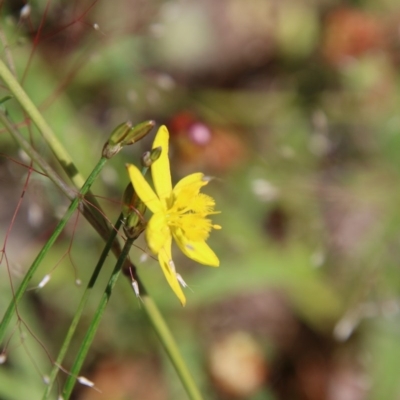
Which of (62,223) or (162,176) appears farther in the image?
(162,176)

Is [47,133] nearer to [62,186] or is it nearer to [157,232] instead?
[62,186]

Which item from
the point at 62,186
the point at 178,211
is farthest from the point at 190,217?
the point at 62,186

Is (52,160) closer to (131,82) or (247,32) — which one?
(131,82)

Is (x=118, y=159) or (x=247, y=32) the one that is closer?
(x=118, y=159)

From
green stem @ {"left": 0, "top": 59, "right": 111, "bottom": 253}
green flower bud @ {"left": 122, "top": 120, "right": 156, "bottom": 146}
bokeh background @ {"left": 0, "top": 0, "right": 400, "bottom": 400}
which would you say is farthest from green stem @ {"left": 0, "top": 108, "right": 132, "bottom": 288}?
bokeh background @ {"left": 0, "top": 0, "right": 400, "bottom": 400}

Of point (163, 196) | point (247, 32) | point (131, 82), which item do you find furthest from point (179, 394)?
point (247, 32)

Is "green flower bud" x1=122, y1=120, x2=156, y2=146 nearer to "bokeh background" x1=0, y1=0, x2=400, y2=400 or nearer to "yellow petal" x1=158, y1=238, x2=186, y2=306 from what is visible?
"yellow petal" x1=158, y1=238, x2=186, y2=306

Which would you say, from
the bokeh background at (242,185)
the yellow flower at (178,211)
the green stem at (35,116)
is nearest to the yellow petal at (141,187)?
the yellow flower at (178,211)
